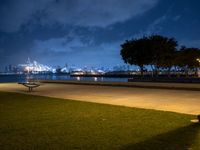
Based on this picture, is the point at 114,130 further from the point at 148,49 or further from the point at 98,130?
the point at 148,49

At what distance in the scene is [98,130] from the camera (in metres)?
7.97

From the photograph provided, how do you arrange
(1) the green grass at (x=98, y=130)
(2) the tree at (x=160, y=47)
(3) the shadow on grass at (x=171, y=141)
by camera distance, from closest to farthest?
(3) the shadow on grass at (x=171, y=141)
(1) the green grass at (x=98, y=130)
(2) the tree at (x=160, y=47)

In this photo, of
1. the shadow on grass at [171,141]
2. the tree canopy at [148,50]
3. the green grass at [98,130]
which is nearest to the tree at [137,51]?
the tree canopy at [148,50]

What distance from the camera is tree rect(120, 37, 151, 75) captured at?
44.9m

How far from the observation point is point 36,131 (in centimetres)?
795

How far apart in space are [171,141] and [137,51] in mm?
38932

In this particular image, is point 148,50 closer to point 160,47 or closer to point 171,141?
point 160,47

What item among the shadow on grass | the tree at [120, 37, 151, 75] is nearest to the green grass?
the shadow on grass

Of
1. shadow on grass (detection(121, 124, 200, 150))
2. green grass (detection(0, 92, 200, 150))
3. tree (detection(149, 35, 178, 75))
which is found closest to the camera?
shadow on grass (detection(121, 124, 200, 150))

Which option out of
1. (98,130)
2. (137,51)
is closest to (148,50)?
(137,51)

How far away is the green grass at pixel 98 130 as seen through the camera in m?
6.63

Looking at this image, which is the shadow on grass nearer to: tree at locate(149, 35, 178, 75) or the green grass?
the green grass

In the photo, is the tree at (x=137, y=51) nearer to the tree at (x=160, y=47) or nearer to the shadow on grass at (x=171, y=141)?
the tree at (x=160, y=47)

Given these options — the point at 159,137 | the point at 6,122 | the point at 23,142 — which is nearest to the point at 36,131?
the point at 23,142
